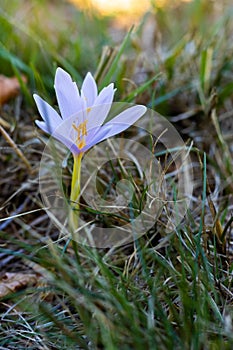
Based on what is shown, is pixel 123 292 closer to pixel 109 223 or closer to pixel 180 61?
pixel 109 223

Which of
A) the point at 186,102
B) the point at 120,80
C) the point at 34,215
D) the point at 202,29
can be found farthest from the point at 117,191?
the point at 202,29

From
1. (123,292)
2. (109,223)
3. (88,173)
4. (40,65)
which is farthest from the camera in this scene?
(40,65)

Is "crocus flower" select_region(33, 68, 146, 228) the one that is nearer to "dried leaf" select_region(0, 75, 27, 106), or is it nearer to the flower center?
the flower center

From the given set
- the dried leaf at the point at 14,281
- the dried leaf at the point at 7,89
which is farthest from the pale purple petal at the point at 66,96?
the dried leaf at the point at 7,89

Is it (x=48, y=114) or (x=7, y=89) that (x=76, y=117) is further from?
(x=7, y=89)

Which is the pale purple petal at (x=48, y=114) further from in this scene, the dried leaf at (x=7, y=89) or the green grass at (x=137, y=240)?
the dried leaf at (x=7, y=89)

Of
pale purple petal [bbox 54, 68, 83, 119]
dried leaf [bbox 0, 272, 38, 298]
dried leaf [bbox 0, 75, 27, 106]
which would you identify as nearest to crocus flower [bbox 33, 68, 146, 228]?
pale purple petal [bbox 54, 68, 83, 119]

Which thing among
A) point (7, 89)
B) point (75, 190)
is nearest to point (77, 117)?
point (75, 190)
